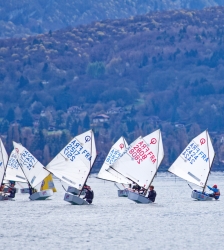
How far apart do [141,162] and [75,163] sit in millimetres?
7153

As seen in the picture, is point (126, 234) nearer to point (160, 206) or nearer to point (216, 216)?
point (216, 216)

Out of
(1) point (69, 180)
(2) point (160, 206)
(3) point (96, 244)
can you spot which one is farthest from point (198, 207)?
(3) point (96, 244)

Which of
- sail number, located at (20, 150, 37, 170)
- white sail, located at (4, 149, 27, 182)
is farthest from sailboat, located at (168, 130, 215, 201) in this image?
white sail, located at (4, 149, 27, 182)

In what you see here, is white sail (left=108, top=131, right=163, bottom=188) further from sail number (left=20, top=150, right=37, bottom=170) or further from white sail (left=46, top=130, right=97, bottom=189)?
sail number (left=20, top=150, right=37, bottom=170)

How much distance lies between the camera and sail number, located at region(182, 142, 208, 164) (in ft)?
378

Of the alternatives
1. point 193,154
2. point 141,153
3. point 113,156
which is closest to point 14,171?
point 113,156

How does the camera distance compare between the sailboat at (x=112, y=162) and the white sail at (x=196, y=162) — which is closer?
the white sail at (x=196, y=162)

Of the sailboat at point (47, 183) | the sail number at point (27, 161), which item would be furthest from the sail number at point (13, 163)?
the sail number at point (27, 161)

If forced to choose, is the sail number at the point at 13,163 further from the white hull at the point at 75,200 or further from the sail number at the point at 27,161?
the white hull at the point at 75,200

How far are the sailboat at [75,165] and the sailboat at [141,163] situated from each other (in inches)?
139

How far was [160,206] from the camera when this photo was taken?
11425 cm

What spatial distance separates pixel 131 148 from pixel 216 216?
1465cm

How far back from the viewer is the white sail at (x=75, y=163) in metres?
107

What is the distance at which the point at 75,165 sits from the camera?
107 meters
